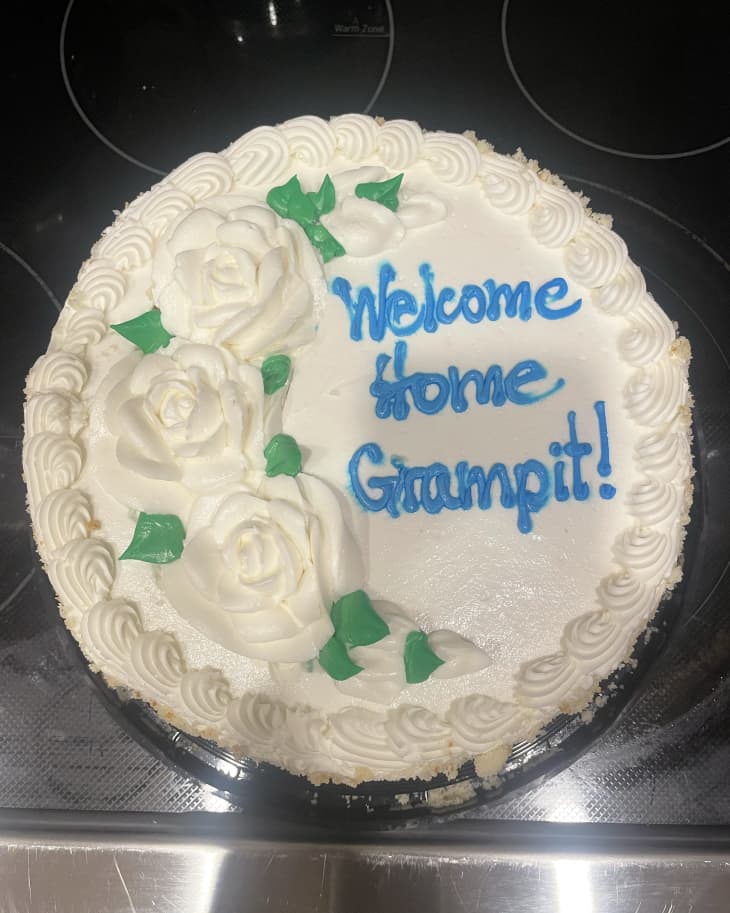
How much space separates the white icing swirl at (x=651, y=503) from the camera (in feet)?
5.59

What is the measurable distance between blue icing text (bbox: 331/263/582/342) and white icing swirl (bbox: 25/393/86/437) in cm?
70

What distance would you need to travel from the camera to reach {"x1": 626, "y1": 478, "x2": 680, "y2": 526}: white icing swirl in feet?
5.59

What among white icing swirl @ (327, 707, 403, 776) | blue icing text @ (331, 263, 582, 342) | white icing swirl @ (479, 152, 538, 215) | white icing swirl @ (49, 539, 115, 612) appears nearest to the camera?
white icing swirl @ (327, 707, 403, 776)

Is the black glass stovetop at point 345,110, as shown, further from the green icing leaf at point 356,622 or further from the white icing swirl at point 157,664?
the green icing leaf at point 356,622

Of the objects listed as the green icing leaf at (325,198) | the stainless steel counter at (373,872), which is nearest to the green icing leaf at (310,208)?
the green icing leaf at (325,198)

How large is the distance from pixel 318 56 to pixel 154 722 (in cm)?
221

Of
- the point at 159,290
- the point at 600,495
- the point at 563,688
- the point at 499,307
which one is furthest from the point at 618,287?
the point at 159,290

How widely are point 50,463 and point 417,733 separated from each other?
105 cm

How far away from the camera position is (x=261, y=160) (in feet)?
6.40

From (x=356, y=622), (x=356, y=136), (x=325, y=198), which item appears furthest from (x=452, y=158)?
(x=356, y=622)

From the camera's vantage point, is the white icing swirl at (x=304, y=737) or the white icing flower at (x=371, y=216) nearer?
the white icing swirl at (x=304, y=737)

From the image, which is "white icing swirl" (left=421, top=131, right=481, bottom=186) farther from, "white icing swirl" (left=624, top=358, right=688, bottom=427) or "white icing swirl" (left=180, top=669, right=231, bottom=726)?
"white icing swirl" (left=180, top=669, right=231, bottom=726)

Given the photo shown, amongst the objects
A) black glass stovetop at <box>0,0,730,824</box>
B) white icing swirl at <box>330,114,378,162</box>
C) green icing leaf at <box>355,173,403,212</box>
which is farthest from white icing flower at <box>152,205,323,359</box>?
black glass stovetop at <box>0,0,730,824</box>

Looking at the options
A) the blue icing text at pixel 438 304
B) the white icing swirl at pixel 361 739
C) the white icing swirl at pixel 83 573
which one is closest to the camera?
the white icing swirl at pixel 361 739
